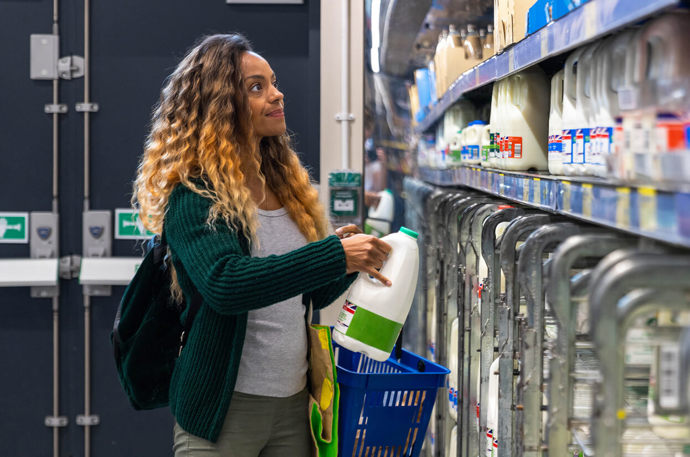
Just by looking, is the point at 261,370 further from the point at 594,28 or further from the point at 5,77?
the point at 5,77

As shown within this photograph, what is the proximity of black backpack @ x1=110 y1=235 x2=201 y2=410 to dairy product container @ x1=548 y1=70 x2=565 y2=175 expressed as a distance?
1121 mm

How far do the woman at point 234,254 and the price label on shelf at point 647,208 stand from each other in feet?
3.59

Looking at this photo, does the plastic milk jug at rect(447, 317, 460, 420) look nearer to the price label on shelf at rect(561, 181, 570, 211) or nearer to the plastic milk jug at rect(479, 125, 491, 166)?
the plastic milk jug at rect(479, 125, 491, 166)

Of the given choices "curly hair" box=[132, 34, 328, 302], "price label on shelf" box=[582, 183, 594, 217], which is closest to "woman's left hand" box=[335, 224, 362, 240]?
"curly hair" box=[132, 34, 328, 302]

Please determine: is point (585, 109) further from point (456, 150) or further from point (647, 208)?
point (456, 150)

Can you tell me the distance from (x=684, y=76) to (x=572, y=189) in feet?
1.50

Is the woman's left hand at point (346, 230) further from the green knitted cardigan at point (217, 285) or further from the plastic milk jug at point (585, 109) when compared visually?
the plastic milk jug at point (585, 109)

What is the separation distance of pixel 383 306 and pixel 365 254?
0.20 m

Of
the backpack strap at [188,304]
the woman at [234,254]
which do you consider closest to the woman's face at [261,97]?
the woman at [234,254]

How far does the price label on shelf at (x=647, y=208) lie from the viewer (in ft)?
3.78

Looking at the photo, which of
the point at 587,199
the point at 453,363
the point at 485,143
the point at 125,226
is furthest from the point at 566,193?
the point at 125,226

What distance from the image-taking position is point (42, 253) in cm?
446

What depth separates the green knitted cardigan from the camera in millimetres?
2158

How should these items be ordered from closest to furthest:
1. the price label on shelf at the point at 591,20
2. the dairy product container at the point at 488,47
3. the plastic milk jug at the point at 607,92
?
the price label on shelf at the point at 591,20 → the plastic milk jug at the point at 607,92 → the dairy product container at the point at 488,47
